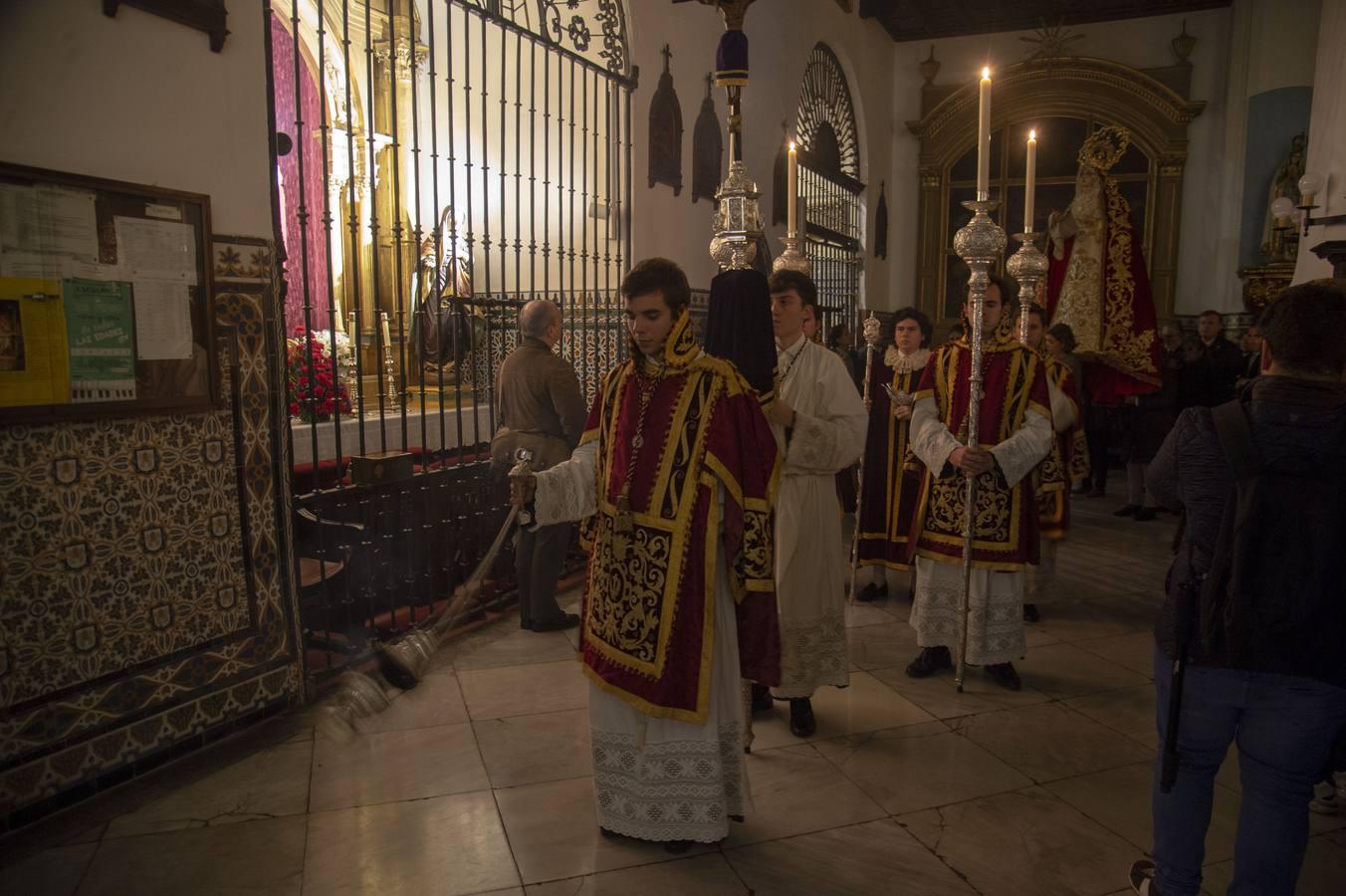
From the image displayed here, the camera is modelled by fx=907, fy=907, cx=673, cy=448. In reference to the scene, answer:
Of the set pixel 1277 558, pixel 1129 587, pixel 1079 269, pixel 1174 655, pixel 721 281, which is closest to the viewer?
pixel 1277 558

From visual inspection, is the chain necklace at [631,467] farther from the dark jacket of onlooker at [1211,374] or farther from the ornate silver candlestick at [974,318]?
the dark jacket of onlooker at [1211,374]

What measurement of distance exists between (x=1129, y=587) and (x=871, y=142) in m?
7.33

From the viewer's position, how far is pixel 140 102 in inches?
111

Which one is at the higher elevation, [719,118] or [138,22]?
[719,118]

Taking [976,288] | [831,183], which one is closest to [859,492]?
[976,288]

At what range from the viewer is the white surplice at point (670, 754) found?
2.38 metres

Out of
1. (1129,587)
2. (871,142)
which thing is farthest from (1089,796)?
(871,142)

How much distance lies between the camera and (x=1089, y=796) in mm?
2791

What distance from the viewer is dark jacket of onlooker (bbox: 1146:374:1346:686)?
177cm

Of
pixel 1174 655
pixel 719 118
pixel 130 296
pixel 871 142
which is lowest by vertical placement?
pixel 1174 655

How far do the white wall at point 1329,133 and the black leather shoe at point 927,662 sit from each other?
442 centimetres

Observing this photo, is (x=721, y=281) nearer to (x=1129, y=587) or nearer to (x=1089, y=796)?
(x=1089, y=796)

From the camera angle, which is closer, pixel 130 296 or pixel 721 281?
pixel 721 281

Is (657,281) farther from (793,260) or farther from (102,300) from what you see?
(102,300)
